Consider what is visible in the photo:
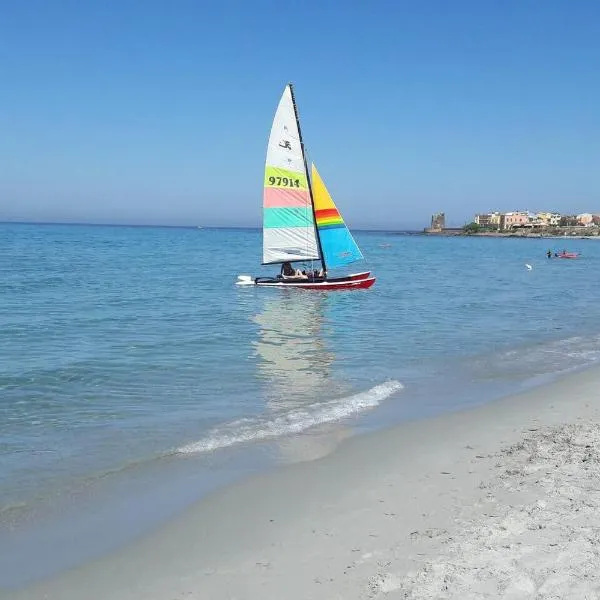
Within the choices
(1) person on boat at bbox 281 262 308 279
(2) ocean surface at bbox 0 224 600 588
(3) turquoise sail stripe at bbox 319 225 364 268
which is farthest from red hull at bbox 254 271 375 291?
(2) ocean surface at bbox 0 224 600 588

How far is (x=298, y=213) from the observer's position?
31.8m

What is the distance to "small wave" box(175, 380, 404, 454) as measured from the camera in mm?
8867

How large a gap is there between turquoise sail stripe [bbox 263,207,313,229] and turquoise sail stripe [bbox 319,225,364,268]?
0.94 metres

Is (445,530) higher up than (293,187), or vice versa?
(293,187)

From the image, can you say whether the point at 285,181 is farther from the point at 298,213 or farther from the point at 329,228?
the point at 329,228

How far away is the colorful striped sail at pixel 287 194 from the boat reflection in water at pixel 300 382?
8.85m

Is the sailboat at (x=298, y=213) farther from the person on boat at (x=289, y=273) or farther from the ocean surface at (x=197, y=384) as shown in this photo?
the ocean surface at (x=197, y=384)

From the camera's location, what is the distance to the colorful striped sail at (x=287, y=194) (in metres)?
31.0

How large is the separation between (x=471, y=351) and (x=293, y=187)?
676 inches

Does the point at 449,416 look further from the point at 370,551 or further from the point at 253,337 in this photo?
the point at 253,337

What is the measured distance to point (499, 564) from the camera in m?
4.96

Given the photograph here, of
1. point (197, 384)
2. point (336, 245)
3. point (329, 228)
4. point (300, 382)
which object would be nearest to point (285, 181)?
point (329, 228)

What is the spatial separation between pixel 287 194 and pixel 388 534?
26878 millimetres

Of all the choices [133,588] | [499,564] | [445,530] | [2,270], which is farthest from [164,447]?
[2,270]
